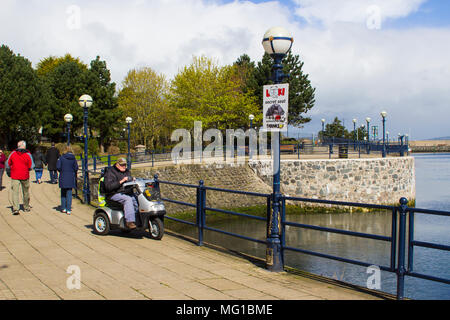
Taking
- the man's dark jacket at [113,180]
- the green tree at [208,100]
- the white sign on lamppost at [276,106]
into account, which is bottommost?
the man's dark jacket at [113,180]

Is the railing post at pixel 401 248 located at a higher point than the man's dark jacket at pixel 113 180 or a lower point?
lower

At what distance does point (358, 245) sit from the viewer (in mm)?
16609

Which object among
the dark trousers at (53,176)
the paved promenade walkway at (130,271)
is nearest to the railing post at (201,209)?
the paved promenade walkway at (130,271)

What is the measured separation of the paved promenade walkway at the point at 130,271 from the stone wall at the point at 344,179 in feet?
63.0

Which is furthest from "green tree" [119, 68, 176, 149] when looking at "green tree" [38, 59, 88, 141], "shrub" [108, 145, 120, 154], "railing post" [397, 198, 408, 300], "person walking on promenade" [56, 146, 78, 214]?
"railing post" [397, 198, 408, 300]

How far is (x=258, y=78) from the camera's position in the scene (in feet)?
152

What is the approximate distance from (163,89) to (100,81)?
744cm

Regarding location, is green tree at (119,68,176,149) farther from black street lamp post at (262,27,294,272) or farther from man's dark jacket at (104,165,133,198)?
black street lamp post at (262,27,294,272)

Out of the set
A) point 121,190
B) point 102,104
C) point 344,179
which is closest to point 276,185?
point 121,190

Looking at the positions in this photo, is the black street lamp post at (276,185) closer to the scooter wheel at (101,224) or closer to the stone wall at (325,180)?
the scooter wheel at (101,224)

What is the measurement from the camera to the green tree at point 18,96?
38.0 m

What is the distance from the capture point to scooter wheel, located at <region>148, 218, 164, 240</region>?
29.7 ft
